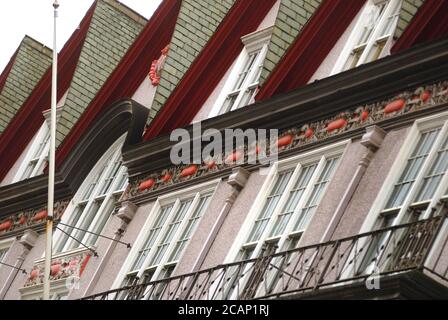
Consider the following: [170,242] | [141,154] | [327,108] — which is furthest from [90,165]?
[327,108]

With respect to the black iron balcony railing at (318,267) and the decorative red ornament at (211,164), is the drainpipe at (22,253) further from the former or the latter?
the black iron balcony railing at (318,267)

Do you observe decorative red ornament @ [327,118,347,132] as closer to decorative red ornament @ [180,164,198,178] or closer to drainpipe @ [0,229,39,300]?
decorative red ornament @ [180,164,198,178]

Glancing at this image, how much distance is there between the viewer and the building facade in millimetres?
27516

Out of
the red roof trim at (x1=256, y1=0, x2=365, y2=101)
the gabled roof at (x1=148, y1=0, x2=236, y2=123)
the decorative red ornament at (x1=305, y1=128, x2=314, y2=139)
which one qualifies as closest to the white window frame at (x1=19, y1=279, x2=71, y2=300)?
the gabled roof at (x1=148, y1=0, x2=236, y2=123)

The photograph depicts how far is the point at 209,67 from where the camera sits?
3606cm

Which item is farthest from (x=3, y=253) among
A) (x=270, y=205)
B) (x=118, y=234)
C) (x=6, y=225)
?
(x=270, y=205)

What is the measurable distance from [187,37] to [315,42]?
496 cm

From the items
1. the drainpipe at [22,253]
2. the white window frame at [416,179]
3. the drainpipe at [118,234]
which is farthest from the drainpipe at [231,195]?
the drainpipe at [22,253]

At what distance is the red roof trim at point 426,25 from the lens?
96.4 feet

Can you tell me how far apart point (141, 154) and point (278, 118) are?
461 centimetres

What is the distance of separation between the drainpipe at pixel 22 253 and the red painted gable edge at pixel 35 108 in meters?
4.38

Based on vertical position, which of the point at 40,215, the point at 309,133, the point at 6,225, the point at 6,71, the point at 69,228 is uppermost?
the point at 6,71

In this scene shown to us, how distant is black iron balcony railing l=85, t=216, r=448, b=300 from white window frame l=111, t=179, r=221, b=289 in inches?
67.7

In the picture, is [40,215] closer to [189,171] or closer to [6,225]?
[6,225]
